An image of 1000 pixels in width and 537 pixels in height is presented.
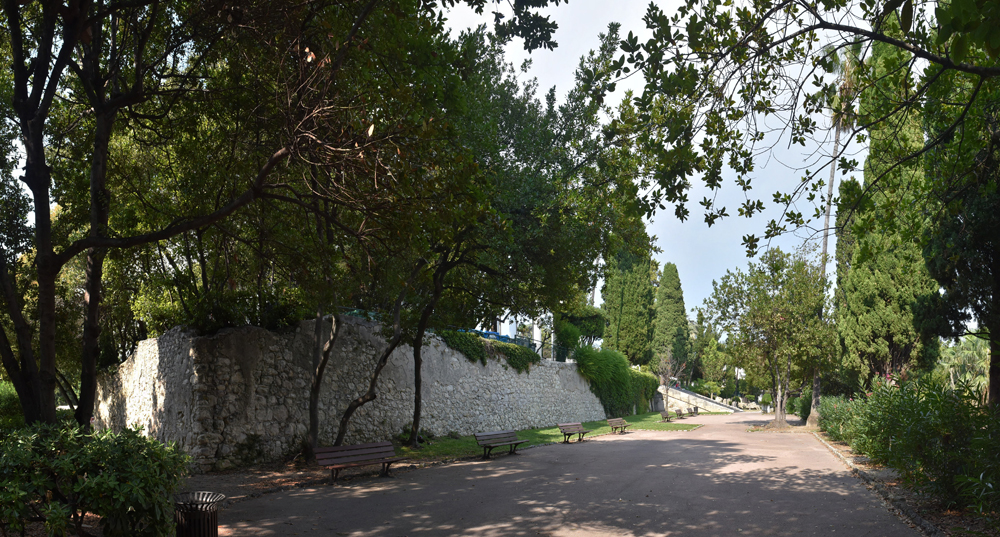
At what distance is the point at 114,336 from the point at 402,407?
29.9 feet

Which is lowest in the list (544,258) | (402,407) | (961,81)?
(402,407)

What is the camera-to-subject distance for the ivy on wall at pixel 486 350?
67.3 feet

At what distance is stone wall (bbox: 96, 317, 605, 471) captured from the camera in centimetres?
1233

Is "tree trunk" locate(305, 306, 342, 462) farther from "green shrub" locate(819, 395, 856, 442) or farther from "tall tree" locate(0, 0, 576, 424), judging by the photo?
"green shrub" locate(819, 395, 856, 442)

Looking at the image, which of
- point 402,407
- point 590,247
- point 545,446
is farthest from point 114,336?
point 590,247

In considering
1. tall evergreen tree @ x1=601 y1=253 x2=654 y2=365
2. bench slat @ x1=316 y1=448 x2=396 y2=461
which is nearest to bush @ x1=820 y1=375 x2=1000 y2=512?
bench slat @ x1=316 y1=448 x2=396 y2=461

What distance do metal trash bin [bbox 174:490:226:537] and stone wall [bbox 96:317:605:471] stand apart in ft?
23.0

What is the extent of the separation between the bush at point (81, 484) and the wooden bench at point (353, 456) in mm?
5390

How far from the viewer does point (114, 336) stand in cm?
1830

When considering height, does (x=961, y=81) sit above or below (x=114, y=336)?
above

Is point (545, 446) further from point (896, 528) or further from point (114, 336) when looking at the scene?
point (114, 336)

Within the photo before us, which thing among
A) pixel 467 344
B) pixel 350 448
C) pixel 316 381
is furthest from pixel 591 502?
pixel 467 344

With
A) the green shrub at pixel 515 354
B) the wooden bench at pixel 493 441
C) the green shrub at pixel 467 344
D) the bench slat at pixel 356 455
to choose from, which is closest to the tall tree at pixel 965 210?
the bench slat at pixel 356 455

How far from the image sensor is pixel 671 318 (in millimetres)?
52031
